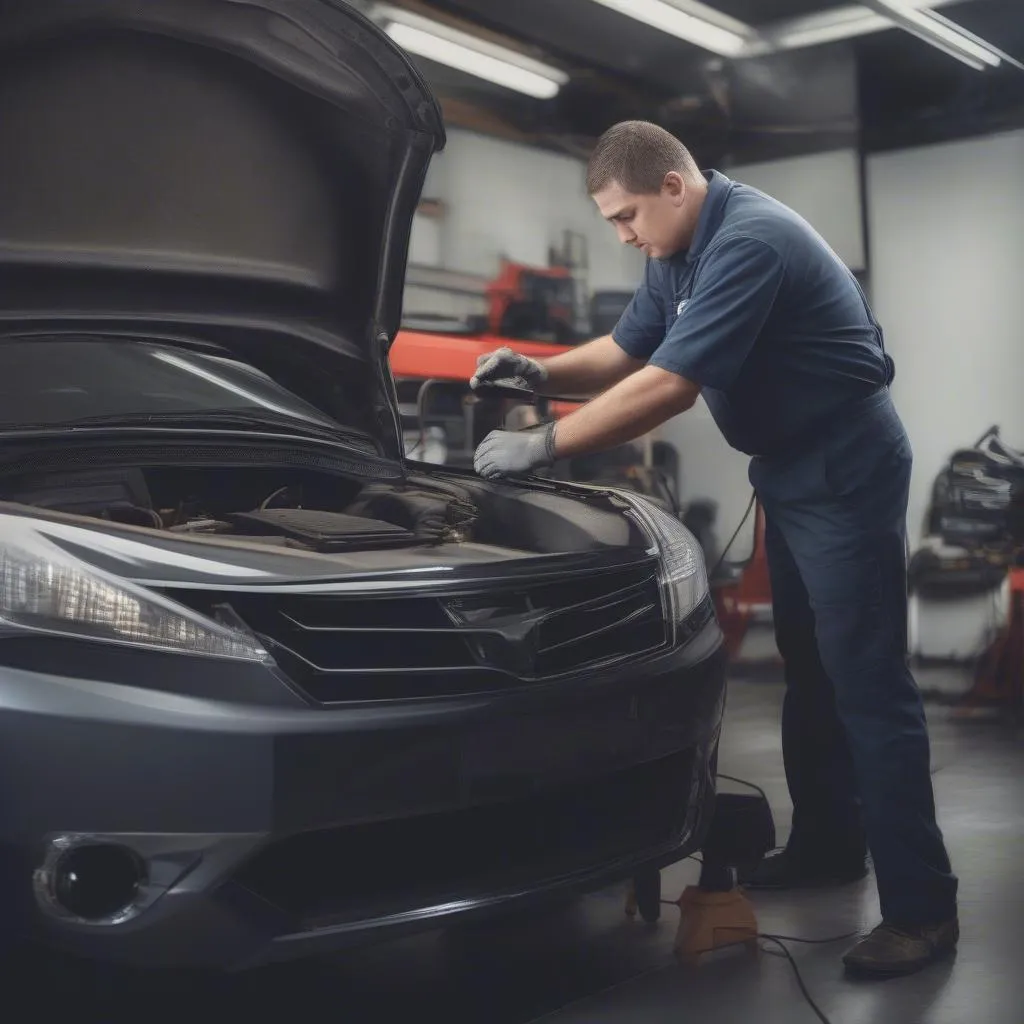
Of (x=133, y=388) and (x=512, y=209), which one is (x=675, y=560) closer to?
(x=133, y=388)

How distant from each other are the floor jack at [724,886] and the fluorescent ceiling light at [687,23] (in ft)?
12.6

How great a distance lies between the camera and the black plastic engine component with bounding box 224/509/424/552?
70.7 inches

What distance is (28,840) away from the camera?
4.54 feet

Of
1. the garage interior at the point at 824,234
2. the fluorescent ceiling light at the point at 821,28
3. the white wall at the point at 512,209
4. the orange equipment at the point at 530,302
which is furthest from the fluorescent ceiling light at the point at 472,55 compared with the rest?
the fluorescent ceiling light at the point at 821,28

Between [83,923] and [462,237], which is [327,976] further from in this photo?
[462,237]

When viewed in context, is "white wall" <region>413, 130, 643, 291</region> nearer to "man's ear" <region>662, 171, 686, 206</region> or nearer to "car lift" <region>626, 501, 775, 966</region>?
"man's ear" <region>662, 171, 686, 206</region>

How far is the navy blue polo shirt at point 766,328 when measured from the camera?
2.09 meters

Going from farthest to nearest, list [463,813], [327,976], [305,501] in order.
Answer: [305,501]
[327,976]
[463,813]

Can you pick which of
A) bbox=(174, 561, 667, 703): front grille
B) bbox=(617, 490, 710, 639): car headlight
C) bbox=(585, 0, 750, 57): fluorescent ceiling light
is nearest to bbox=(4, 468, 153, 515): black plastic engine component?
bbox=(174, 561, 667, 703): front grille

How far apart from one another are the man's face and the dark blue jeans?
44 cm

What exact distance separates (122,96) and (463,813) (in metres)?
1.33

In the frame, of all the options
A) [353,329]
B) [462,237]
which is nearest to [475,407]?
[462,237]

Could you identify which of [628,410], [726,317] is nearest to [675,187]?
[726,317]

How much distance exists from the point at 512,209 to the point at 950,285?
7.48 feet
